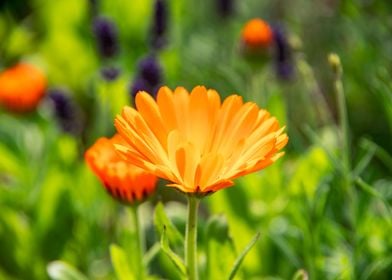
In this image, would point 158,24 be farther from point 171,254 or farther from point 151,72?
point 171,254

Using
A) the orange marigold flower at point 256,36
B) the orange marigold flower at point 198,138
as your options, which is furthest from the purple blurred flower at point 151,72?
the orange marigold flower at point 198,138

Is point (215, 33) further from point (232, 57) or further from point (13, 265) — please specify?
point (13, 265)

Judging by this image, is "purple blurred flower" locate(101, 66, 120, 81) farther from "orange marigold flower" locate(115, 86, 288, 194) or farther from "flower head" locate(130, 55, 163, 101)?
"orange marigold flower" locate(115, 86, 288, 194)

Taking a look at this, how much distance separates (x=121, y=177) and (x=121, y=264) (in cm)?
15

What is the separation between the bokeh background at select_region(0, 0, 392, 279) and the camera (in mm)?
1332

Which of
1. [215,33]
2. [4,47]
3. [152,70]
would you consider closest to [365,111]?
[215,33]

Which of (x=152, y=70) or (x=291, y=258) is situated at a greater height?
(x=152, y=70)

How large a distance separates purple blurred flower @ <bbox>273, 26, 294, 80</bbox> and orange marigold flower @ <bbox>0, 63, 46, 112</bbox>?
0.55 m

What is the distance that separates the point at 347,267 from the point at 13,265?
68 cm

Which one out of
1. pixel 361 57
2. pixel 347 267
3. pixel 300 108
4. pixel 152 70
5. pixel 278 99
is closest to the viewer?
pixel 347 267

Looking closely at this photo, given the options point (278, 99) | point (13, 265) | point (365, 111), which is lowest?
point (13, 265)

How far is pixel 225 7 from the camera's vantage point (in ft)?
6.38

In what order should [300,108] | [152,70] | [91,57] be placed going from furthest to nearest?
[91,57] → [300,108] → [152,70]

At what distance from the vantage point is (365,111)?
1.98 metres
